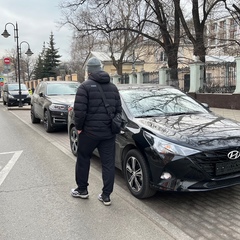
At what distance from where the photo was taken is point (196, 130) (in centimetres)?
424

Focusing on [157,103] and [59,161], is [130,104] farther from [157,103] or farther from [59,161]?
[59,161]

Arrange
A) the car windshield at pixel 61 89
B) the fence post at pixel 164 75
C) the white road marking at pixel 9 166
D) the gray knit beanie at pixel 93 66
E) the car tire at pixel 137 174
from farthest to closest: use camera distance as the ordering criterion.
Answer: the fence post at pixel 164 75, the car windshield at pixel 61 89, the white road marking at pixel 9 166, the car tire at pixel 137 174, the gray knit beanie at pixel 93 66

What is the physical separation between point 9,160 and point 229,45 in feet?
61.8

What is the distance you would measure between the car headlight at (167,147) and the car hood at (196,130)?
0.07m

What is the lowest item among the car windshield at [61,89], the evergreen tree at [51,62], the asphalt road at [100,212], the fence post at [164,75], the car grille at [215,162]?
the asphalt road at [100,212]

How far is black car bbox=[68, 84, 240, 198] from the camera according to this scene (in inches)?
150

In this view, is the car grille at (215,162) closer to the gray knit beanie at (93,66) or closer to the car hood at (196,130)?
the car hood at (196,130)

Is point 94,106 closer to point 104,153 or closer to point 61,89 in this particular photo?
point 104,153

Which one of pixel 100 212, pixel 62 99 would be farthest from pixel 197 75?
pixel 100 212

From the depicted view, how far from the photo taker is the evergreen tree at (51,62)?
210 ft

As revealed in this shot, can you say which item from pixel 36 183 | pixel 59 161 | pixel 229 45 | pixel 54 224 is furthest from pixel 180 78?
pixel 54 224

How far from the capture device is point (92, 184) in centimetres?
512

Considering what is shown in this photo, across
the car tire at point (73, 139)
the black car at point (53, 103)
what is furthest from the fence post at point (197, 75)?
the car tire at point (73, 139)

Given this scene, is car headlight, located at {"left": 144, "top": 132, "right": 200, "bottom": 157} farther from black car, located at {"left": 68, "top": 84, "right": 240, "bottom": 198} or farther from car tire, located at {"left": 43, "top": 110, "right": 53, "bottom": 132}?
car tire, located at {"left": 43, "top": 110, "right": 53, "bottom": 132}
